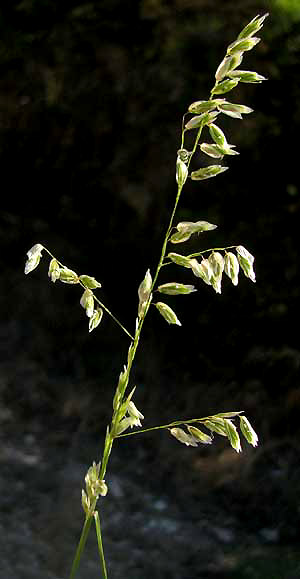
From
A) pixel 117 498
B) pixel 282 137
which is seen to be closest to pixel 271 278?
pixel 282 137

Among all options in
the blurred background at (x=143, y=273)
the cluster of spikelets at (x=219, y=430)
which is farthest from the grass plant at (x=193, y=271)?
the blurred background at (x=143, y=273)

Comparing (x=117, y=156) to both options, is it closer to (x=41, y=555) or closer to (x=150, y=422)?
(x=150, y=422)

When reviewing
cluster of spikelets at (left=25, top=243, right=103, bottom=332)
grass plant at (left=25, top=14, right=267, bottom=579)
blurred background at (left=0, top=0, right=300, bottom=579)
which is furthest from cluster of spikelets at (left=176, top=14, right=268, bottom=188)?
blurred background at (left=0, top=0, right=300, bottom=579)

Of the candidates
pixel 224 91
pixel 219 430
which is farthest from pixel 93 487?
pixel 224 91

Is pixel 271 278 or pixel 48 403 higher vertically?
pixel 271 278

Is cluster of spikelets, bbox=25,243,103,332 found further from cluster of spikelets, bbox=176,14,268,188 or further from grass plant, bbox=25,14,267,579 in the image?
cluster of spikelets, bbox=176,14,268,188

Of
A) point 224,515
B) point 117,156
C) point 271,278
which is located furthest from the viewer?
point 117,156

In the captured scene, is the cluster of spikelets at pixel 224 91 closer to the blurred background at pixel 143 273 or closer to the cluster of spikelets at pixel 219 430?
the cluster of spikelets at pixel 219 430

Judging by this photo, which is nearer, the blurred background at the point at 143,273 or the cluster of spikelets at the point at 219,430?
the cluster of spikelets at the point at 219,430
